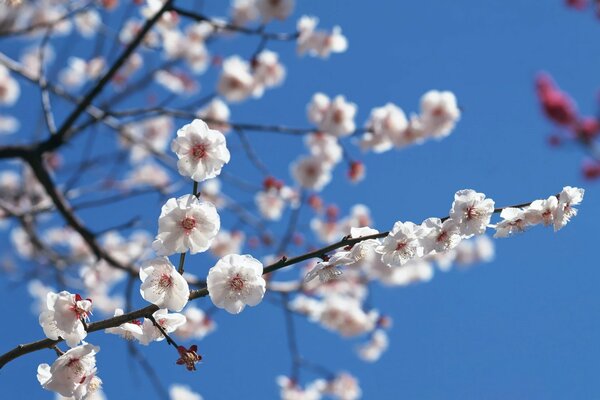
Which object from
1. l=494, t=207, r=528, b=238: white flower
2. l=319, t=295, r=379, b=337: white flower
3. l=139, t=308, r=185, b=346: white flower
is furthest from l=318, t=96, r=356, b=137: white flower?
l=139, t=308, r=185, b=346: white flower

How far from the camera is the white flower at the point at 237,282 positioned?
199 cm

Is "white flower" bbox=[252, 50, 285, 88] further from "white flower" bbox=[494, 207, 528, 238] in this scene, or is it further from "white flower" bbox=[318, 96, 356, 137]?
"white flower" bbox=[494, 207, 528, 238]

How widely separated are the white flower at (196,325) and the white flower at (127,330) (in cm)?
414

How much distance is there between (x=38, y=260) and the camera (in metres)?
5.73

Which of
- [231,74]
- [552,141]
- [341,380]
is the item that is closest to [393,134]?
→ [231,74]

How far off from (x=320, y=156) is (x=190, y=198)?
514 centimetres

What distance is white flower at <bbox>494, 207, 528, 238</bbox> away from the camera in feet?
6.91

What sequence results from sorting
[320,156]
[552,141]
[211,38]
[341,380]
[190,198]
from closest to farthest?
1. [190,198]
2. [552,141]
3. [211,38]
4. [320,156]
5. [341,380]

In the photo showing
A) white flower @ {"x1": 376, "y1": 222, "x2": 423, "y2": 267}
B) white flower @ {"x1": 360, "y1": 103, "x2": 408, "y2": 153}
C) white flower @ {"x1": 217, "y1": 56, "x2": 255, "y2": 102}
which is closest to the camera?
white flower @ {"x1": 376, "y1": 222, "x2": 423, "y2": 267}

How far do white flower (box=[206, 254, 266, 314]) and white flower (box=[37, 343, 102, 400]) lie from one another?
1.39 feet

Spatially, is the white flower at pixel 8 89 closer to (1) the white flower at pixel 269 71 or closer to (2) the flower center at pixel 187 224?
(1) the white flower at pixel 269 71

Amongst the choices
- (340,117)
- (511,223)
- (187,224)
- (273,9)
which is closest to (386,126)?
(340,117)

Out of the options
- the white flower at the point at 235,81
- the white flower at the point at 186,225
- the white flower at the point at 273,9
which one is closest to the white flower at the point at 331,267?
the white flower at the point at 186,225

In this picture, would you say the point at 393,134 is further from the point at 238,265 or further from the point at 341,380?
the point at 238,265
